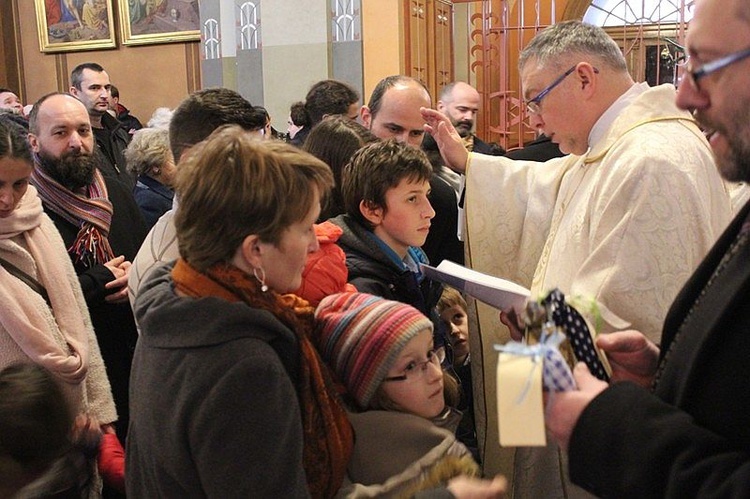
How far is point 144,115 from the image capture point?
9.75 m

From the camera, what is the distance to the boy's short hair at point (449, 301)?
3248mm

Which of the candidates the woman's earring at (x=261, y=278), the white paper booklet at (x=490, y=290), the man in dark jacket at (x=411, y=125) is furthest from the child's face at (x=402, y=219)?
the woman's earring at (x=261, y=278)

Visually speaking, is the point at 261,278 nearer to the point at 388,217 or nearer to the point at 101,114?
the point at 388,217

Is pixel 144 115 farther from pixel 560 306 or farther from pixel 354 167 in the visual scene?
pixel 560 306

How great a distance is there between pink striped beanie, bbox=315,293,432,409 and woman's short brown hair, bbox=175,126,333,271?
12.3 inches

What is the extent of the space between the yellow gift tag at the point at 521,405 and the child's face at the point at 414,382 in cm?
61

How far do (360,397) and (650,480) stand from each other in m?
0.75

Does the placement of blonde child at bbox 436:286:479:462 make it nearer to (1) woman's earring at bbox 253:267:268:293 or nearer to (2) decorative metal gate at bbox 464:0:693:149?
(1) woman's earring at bbox 253:267:268:293

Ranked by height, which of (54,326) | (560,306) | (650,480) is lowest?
(54,326)

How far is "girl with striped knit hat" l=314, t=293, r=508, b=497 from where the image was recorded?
5.57 ft

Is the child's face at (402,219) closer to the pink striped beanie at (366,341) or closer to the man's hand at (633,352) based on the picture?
the pink striped beanie at (366,341)

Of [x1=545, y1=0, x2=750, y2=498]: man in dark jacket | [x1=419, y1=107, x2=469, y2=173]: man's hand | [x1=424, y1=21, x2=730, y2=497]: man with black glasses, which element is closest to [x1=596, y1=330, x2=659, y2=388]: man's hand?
[x1=545, y1=0, x2=750, y2=498]: man in dark jacket

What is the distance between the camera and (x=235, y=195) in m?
1.55

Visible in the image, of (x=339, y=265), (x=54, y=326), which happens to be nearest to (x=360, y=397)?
(x=339, y=265)
